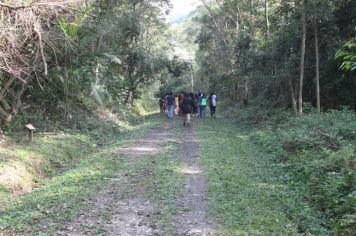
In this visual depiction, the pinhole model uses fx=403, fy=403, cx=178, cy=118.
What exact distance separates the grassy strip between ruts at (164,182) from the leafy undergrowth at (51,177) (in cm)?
83

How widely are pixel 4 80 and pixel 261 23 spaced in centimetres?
1854

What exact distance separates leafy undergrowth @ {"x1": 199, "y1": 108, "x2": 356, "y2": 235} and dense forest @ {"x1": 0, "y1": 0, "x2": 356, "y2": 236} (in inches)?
1.4

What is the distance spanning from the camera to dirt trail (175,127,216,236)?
6.42m

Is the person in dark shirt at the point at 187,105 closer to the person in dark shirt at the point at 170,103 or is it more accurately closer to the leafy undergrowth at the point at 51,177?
the person in dark shirt at the point at 170,103

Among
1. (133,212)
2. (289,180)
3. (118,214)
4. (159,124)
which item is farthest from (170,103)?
(118,214)

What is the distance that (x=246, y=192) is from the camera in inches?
330

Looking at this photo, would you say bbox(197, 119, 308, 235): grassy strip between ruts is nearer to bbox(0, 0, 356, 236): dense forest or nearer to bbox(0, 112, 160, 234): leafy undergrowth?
bbox(0, 0, 356, 236): dense forest

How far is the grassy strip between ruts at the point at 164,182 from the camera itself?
6.88m

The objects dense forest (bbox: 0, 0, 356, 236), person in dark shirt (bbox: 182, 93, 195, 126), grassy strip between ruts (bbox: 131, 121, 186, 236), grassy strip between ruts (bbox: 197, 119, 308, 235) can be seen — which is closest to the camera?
grassy strip between ruts (bbox: 197, 119, 308, 235)

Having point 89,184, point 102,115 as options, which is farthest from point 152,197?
point 102,115

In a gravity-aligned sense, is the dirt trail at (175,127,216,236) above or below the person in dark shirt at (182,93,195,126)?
below

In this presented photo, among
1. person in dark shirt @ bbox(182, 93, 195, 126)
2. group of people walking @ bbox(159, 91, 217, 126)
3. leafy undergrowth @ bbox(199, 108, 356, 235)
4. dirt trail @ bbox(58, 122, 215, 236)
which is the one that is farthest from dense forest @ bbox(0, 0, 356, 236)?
group of people walking @ bbox(159, 91, 217, 126)

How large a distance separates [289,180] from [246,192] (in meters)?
1.62

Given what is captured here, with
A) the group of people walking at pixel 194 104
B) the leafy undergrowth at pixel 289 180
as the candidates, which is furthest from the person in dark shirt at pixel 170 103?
the leafy undergrowth at pixel 289 180
